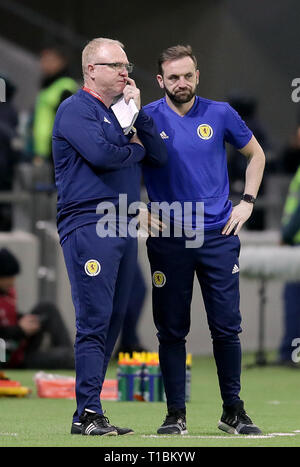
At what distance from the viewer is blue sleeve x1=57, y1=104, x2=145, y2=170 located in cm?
646

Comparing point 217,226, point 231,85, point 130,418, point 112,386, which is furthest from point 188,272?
point 231,85

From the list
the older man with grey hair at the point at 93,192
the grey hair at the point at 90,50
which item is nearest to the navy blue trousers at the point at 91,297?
the older man with grey hair at the point at 93,192

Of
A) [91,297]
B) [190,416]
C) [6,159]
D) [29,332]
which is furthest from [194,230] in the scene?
[6,159]

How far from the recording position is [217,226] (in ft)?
22.5

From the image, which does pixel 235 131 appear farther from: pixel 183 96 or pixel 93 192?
pixel 93 192

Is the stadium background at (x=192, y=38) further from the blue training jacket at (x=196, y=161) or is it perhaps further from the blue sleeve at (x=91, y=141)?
the blue sleeve at (x=91, y=141)

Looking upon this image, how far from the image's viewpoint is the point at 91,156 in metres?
6.46

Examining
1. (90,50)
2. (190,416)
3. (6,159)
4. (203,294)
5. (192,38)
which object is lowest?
(190,416)

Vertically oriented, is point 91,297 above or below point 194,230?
below

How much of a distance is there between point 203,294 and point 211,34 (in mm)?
12910

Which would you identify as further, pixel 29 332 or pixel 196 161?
pixel 29 332

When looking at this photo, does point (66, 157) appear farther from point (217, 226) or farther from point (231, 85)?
point (231, 85)

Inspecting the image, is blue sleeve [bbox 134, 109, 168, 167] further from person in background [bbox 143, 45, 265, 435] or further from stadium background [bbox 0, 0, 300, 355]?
stadium background [bbox 0, 0, 300, 355]

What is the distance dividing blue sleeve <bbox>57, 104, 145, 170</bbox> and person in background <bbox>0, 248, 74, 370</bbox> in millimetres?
4874
